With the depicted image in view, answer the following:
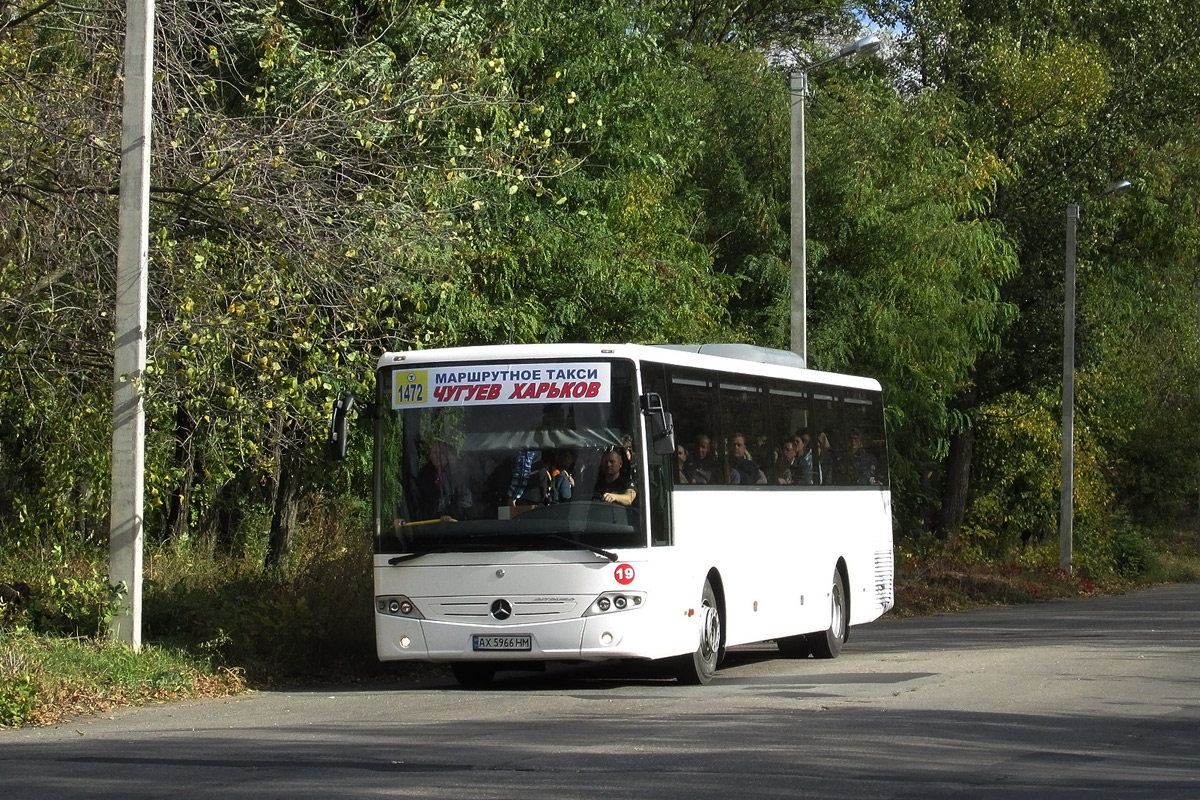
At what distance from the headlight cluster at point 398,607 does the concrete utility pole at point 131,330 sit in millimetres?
2066

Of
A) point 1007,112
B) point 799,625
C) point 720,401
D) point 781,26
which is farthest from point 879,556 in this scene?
point 781,26

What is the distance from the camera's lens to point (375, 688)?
16.3m

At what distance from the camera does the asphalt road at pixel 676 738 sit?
374 inches

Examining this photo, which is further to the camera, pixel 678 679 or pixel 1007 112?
pixel 1007 112

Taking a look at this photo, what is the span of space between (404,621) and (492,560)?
0.97 meters

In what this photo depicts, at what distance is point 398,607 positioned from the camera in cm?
1534

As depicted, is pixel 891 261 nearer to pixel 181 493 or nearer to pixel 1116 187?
pixel 1116 187

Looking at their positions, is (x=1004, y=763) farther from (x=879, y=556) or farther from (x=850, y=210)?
(x=850, y=210)

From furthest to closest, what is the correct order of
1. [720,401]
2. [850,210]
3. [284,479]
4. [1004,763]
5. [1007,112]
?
[1007,112]
[850,210]
[284,479]
[720,401]
[1004,763]

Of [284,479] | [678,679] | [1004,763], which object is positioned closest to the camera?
[1004,763]

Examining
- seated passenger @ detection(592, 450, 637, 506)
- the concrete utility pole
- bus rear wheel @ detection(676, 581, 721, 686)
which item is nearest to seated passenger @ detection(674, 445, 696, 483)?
seated passenger @ detection(592, 450, 637, 506)

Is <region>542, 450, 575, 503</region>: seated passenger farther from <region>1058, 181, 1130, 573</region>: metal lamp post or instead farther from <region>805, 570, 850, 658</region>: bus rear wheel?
<region>1058, 181, 1130, 573</region>: metal lamp post

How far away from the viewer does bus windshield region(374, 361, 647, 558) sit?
15023 mm

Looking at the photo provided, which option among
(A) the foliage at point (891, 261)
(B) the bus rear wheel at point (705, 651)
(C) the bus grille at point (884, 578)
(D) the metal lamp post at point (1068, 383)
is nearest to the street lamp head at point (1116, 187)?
(D) the metal lamp post at point (1068, 383)
